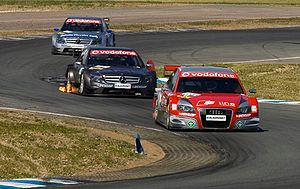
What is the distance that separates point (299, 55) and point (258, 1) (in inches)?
1778

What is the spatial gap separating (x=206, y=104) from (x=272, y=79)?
1241 cm

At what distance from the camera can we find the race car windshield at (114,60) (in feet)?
98.1

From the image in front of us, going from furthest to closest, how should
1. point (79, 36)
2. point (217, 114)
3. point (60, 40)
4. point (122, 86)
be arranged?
1. point (60, 40)
2. point (79, 36)
3. point (122, 86)
4. point (217, 114)

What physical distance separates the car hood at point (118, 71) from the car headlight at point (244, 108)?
21.9 feet

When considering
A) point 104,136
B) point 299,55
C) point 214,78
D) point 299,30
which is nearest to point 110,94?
point 214,78

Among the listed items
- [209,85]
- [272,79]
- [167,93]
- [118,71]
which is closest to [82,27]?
[272,79]

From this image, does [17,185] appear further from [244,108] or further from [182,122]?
[244,108]

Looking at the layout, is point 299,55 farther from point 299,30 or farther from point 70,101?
point 70,101

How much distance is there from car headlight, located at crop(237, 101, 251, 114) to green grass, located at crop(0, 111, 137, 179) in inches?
123

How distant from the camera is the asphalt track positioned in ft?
Answer: 54.2

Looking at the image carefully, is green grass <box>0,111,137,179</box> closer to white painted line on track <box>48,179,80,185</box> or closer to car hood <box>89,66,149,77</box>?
white painted line on track <box>48,179,80,185</box>

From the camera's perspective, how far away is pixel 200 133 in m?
22.5

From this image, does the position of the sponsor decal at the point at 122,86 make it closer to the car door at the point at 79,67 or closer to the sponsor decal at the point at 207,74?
the car door at the point at 79,67

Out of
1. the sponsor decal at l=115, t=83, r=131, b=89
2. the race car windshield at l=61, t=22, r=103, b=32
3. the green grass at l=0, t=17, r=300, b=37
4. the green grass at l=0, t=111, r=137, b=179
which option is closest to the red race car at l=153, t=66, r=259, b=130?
the green grass at l=0, t=111, r=137, b=179
